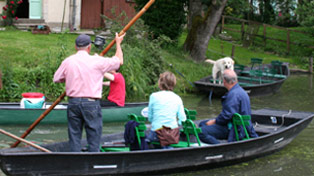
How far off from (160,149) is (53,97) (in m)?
7.24

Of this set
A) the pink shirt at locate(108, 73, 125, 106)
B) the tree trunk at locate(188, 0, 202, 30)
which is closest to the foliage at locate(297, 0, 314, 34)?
the tree trunk at locate(188, 0, 202, 30)

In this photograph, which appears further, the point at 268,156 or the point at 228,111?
the point at 268,156

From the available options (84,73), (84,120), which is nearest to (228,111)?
(84,120)

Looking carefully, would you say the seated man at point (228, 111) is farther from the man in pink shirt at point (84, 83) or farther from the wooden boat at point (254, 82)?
the wooden boat at point (254, 82)

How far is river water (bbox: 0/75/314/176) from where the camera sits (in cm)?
906

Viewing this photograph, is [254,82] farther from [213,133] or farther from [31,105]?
[213,133]

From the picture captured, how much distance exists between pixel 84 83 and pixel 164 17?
1617cm

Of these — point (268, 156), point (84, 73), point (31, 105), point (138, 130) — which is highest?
point (84, 73)

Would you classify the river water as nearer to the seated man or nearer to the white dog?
the seated man

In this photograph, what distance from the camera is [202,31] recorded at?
22031mm

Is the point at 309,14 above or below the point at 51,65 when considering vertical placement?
above

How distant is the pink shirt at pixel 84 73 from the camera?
724cm

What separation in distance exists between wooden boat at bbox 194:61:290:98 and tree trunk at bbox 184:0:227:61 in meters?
2.13

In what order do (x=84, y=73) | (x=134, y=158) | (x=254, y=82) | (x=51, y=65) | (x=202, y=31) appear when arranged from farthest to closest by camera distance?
(x=202, y=31) → (x=254, y=82) → (x=51, y=65) → (x=134, y=158) → (x=84, y=73)
